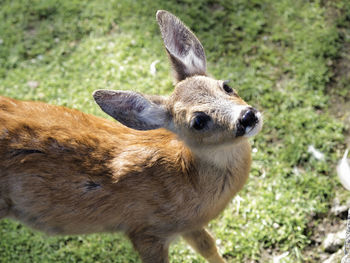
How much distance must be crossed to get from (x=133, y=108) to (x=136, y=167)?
0.51m

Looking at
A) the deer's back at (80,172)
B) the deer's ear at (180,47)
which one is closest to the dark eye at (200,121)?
the deer's back at (80,172)

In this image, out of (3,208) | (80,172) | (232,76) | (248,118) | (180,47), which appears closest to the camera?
(248,118)

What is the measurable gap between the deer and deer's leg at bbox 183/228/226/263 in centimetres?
29

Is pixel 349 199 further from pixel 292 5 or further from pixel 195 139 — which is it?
pixel 292 5

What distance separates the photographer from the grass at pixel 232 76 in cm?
493

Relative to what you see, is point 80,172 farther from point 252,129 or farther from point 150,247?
point 252,129

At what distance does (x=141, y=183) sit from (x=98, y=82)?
2.39 m

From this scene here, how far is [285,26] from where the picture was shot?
615 cm

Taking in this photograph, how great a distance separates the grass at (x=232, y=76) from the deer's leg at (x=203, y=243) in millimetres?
352

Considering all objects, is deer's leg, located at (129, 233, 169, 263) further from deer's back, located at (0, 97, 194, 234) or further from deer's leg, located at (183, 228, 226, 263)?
deer's leg, located at (183, 228, 226, 263)

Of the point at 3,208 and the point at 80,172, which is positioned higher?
the point at 80,172

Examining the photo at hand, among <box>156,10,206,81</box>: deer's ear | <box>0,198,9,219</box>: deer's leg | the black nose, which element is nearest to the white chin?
the black nose

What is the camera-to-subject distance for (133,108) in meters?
3.83

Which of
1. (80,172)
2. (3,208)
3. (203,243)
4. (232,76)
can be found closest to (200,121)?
(80,172)
